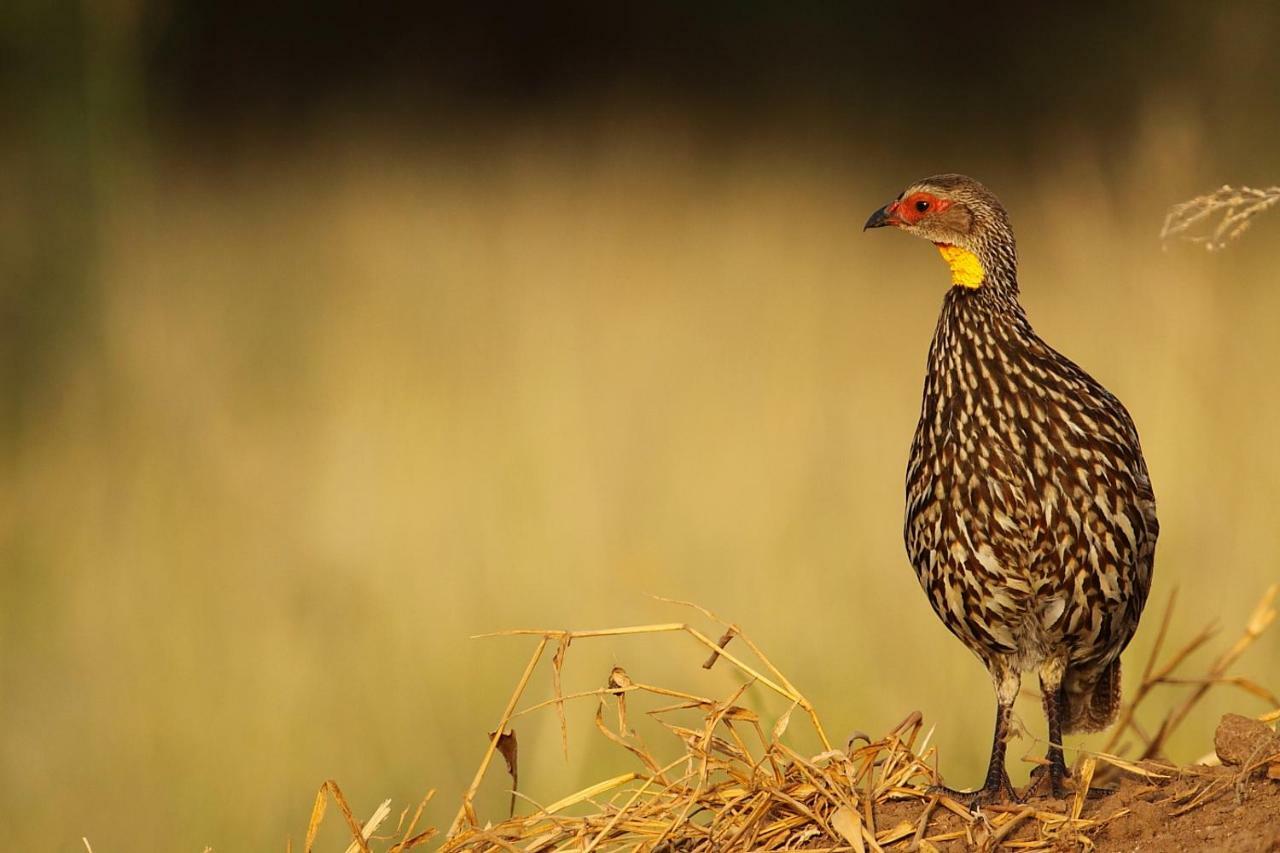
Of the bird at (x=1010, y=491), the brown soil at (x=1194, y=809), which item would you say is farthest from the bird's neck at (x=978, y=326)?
the brown soil at (x=1194, y=809)

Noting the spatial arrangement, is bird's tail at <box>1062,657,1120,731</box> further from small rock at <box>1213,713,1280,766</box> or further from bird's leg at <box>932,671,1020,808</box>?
small rock at <box>1213,713,1280,766</box>

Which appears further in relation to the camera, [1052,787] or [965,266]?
[965,266]

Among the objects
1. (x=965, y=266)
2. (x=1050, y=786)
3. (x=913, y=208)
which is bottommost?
(x=1050, y=786)

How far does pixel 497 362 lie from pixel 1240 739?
3.13 meters

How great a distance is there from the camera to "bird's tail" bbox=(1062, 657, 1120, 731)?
3.50 m

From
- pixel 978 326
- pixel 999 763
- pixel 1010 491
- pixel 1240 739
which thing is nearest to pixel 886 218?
pixel 978 326

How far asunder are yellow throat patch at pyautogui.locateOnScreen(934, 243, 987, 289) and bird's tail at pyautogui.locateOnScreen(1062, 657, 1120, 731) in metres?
0.82

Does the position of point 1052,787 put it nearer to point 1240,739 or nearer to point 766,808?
point 1240,739

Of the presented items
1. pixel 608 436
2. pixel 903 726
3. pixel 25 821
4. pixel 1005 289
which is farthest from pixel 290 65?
pixel 903 726

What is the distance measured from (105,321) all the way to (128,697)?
59.0 inches

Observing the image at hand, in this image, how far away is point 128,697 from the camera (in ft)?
15.0

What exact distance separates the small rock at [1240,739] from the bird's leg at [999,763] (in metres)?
0.38

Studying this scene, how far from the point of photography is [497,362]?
17.5ft

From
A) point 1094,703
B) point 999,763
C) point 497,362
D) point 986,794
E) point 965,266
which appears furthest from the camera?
point 497,362
